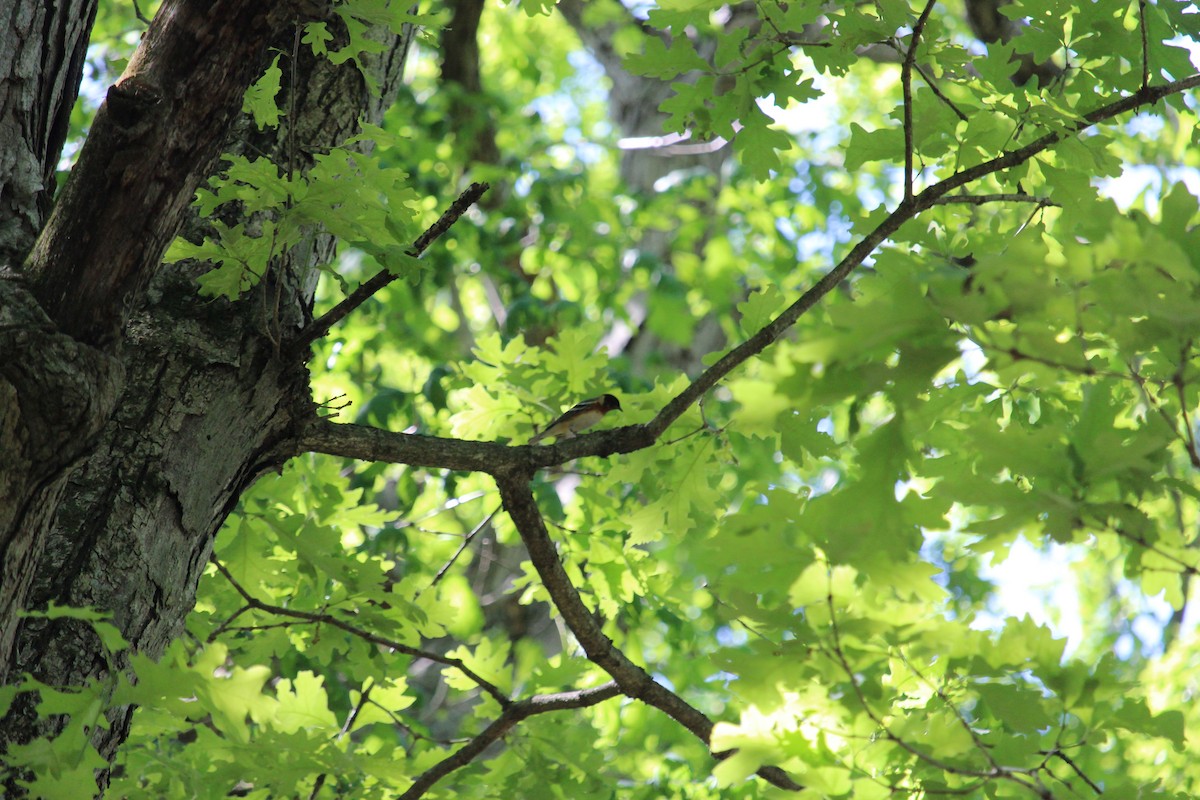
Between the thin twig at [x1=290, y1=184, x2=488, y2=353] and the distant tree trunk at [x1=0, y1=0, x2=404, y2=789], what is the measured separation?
0.22 ft

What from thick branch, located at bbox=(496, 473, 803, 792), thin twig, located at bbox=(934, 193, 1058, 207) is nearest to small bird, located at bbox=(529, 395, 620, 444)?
thick branch, located at bbox=(496, 473, 803, 792)

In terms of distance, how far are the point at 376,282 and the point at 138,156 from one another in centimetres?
53

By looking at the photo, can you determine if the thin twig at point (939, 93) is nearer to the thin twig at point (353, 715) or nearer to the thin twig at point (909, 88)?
the thin twig at point (909, 88)

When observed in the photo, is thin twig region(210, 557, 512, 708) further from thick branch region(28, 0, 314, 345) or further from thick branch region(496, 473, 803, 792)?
thick branch region(28, 0, 314, 345)

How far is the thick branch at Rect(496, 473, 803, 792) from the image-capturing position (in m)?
2.32

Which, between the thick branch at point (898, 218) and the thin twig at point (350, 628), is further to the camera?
the thin twig at point (350, 628)

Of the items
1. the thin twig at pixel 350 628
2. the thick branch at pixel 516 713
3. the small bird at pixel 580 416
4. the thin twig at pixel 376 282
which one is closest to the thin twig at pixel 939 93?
the thin twig at pixel 376 282

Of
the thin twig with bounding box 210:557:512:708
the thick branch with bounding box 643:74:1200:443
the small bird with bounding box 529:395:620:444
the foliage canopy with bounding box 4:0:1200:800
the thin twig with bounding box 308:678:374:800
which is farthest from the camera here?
the small bird with bounding box 529:395:620:444

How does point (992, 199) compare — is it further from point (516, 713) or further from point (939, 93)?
point (516, 713)

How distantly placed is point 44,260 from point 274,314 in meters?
0.50

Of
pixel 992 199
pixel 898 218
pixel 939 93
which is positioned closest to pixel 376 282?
pixel 898 218

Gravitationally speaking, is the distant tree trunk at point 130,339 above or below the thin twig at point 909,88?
below

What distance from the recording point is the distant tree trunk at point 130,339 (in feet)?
4.73

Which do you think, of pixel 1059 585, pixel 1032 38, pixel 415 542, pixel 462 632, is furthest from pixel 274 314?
pixel 1059 585
